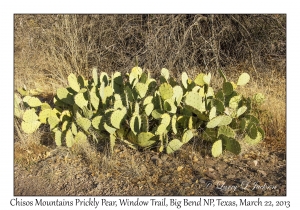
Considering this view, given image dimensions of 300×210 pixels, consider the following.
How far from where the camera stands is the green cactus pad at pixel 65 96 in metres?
2.93

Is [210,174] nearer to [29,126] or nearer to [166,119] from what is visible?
[166,119]

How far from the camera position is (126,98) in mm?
2686

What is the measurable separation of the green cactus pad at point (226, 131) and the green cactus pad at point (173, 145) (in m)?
0.29

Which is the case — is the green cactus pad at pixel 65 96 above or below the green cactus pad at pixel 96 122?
above

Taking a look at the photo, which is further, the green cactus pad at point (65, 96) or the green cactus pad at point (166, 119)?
the green cactus pad at point (65, 96)

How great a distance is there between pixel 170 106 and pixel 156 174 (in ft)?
1.58

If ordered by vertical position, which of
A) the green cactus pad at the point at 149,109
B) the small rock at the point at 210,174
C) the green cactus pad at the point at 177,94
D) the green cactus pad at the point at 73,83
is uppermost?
the green cactus pad at the point at 73,83

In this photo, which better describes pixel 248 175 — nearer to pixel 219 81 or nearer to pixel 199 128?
pixel 199 128

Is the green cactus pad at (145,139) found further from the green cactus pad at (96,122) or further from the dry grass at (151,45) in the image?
the dry grass at (151,45)

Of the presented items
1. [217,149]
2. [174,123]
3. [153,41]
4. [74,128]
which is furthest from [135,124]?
[153,41]

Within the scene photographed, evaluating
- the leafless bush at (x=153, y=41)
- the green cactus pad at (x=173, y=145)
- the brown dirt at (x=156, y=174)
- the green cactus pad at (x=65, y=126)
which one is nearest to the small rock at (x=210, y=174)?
the brown dirt at (x=156, y=174)

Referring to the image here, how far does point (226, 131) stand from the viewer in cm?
260

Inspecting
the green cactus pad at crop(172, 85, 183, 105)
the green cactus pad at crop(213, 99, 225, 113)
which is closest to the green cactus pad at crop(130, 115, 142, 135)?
the green cactus pad at crop(172, 85, 183, 105)

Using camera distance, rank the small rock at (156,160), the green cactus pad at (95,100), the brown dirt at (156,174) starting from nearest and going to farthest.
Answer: the brown dirt at (156,174), the small rock at (156,160), the green cactus pad at (95,100)
